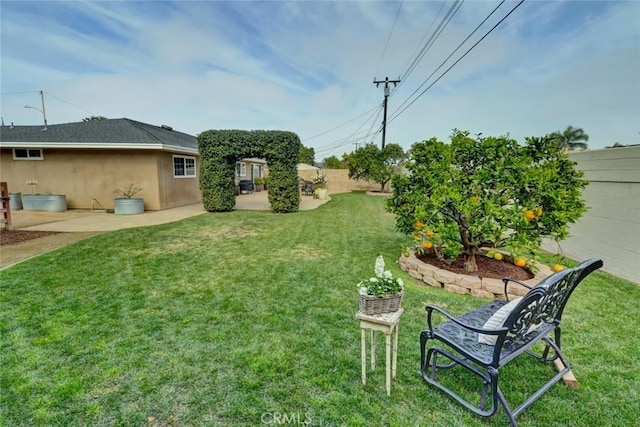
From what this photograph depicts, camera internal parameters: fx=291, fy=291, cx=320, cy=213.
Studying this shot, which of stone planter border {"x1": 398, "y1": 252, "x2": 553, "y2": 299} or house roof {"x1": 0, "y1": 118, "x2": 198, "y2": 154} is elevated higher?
house roof {"x1": 0, "y1": 118, "x2": 198, "y2": 154}

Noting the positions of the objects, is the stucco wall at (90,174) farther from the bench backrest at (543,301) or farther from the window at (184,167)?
the bench backrest at (543,301)

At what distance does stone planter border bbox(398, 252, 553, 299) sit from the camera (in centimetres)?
365

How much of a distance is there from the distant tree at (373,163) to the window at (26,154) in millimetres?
16239

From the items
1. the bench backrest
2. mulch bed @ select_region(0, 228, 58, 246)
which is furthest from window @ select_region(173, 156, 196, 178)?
the bench backrest

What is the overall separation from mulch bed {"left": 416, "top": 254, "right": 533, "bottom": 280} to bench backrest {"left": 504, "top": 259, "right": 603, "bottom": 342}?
2.12 m

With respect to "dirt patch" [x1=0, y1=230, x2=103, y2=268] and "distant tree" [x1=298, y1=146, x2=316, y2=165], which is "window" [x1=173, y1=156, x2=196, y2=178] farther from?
"distant tree" [x1=298, y1=146, x2=316, y2=165]

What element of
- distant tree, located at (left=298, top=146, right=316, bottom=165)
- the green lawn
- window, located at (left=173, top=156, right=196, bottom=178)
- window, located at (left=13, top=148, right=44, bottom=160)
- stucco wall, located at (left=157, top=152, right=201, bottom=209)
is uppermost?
distant tree, located at (left=298, top=146, right=316, bottom=165)

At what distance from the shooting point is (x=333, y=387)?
6.77 ft

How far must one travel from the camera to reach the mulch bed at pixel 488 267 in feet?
13.3

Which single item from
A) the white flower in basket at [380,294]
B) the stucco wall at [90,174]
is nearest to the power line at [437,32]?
the white flower in basket at [380,294]

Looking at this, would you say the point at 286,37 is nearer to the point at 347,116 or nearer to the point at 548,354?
the point at 548,354

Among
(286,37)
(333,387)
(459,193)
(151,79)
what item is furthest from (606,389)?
(151,79)

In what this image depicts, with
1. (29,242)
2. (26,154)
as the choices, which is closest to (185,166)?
(26,154)

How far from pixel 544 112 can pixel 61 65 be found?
18.6 meters
